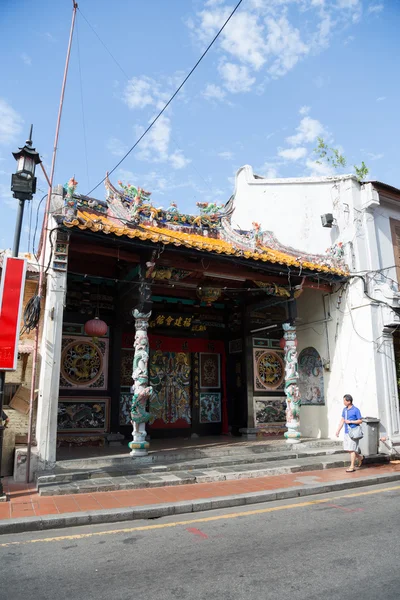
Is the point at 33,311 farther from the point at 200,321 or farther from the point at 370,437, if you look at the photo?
the point at 370,437

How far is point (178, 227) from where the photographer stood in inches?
441

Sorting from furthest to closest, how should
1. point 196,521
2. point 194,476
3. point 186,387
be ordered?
1. point 186,387
2. point 194,476
3. point 196,521

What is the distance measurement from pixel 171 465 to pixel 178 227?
5.98 meters

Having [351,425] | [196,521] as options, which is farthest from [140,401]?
[351,425]

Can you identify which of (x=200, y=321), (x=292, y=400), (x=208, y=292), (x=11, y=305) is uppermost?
(x=208, y=292)

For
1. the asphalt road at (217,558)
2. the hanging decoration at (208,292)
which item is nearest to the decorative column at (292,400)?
the hanging decoration at (208,292)

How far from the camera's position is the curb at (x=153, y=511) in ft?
16.4

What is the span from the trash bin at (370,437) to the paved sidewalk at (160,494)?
1.13 meters

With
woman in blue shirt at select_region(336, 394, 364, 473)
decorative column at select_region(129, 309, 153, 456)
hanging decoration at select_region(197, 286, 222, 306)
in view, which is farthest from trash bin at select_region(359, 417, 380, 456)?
decorative column at select_region(129, 309, 153, 456)

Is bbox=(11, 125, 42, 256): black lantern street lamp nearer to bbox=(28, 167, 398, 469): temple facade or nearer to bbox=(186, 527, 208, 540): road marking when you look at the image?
bbox=(28, 167, 398, 469): temple facade

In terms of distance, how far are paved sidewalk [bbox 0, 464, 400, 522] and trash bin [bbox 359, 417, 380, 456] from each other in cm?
113

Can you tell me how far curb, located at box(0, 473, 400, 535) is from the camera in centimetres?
501

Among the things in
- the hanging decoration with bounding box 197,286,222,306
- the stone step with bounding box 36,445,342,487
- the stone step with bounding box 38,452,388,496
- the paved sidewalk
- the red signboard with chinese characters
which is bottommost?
the paved sidewalk

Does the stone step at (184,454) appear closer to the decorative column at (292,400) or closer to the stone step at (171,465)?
the stone step at (171,465)
